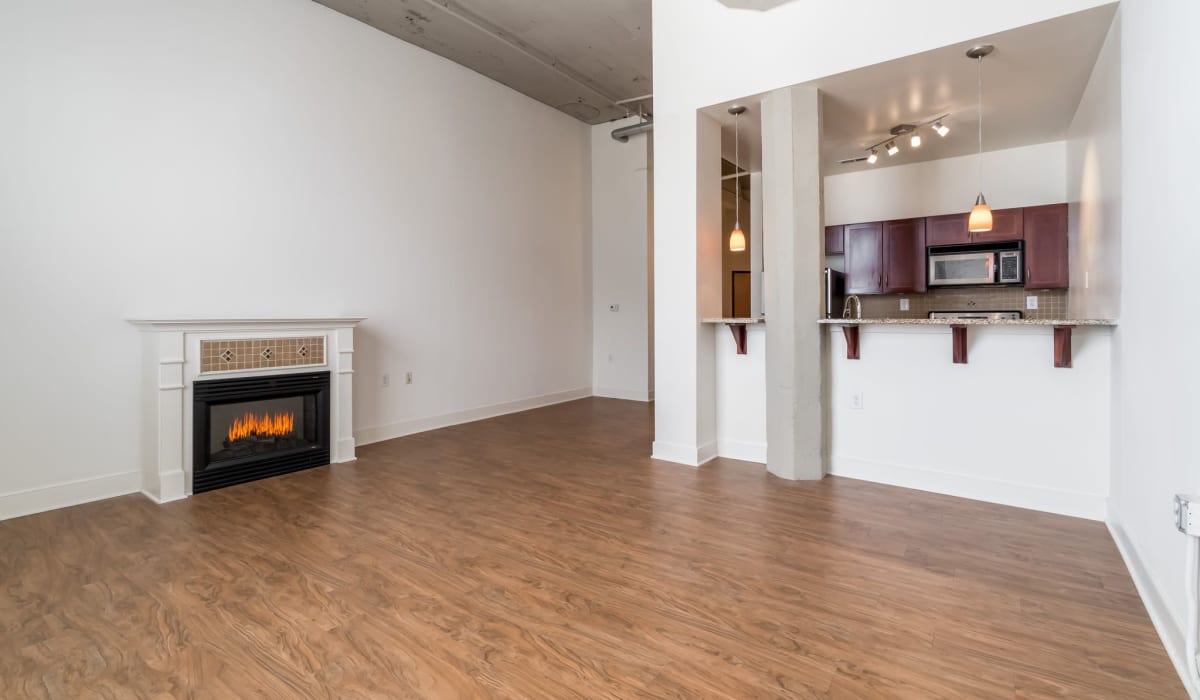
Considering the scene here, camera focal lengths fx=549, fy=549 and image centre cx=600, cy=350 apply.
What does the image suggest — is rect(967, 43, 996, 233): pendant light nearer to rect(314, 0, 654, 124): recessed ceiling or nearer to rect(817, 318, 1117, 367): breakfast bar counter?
rect(817, 318, 1117, 367): breakfast bar counter

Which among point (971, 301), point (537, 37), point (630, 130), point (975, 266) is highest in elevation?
point (537, 37)

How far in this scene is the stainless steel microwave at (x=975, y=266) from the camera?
5504 mm

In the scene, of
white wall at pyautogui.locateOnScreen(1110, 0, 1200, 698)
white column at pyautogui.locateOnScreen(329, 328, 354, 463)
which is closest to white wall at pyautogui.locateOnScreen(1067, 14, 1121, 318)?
white wall at pyautogui.locateOnScreen(1110, 0, 1200, 698)

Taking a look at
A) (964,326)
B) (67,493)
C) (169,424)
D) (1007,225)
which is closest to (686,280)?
(964,326)

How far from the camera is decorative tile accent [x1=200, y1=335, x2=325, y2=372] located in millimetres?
3848

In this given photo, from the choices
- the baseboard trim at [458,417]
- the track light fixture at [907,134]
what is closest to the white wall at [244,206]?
the baseboard trim at [458,417]

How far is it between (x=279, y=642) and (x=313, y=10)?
503cm

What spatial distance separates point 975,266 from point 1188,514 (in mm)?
4900

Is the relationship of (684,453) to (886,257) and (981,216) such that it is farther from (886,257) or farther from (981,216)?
(886,257)

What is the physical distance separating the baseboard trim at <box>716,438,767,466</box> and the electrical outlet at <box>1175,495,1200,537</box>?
9.11 ft

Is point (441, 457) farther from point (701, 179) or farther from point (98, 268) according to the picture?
point (701, 179)

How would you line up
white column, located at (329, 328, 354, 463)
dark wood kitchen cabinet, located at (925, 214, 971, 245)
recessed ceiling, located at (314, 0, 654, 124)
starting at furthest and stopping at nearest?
dark wood kitchen cabinet, located at (925, 214, 971, 245) → recessed ceiling, located at (314, 0, 654, 124) → white column, located at (329, 328, 354, 463)

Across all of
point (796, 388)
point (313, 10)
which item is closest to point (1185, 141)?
point (796, 388)

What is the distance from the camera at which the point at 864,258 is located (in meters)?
6.25
